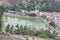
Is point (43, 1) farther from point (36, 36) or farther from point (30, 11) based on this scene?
point (36, 36)

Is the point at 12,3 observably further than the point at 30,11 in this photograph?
Yes

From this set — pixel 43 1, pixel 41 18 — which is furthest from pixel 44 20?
pixel 43 1

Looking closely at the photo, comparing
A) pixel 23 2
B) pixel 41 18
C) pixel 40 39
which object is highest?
pixel 23 2

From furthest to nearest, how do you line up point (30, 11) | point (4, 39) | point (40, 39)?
point (30, 11), point (40, 39), point (4, 39)

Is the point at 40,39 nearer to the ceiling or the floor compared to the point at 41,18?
nearer to the floor

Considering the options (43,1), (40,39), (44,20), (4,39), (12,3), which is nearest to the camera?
(4,39)

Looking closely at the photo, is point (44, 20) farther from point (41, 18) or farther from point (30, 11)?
point (30, 11)

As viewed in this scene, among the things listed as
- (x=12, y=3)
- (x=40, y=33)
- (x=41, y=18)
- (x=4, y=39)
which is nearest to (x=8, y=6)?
(x=12, y=3)

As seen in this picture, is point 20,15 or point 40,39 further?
point 20,15

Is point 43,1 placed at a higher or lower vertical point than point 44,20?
higher

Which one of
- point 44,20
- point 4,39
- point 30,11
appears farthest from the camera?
point 30,11
